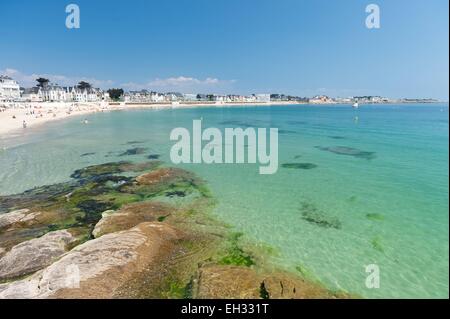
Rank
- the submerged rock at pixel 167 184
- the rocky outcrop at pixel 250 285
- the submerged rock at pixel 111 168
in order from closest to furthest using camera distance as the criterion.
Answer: the rocky outcrop at pixel 250 285 → the submerged rock at pixel 167 184 → the submerged rock at pixel 111 168

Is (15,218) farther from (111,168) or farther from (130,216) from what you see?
(111,168)

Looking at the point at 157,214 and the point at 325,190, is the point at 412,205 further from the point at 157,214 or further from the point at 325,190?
the point at 157,214

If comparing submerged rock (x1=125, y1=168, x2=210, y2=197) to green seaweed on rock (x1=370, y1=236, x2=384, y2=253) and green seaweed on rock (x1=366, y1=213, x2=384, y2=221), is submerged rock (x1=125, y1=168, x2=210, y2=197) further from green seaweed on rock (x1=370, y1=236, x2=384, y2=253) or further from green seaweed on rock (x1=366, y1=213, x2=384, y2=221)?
green seaweed on rock (x1=370, y1=236, x2=384, y2=253)

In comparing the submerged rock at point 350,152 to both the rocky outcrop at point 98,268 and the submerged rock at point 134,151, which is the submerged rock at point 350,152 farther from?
the rocky outcrop at point 98,268

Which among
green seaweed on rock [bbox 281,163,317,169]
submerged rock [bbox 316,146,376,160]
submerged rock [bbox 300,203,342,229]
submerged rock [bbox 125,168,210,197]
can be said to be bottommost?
submerged rock [bbox 300,203,342,229]

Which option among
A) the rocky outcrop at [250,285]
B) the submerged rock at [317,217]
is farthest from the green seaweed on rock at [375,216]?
the rocky outcrop at [250,285]

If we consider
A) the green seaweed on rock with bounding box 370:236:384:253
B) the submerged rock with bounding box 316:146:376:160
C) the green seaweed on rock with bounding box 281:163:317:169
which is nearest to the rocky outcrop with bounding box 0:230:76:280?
the green seaweed on rock with bounding box 370:236:384:253

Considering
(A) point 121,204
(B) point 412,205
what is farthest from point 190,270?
(B) point 412,205
